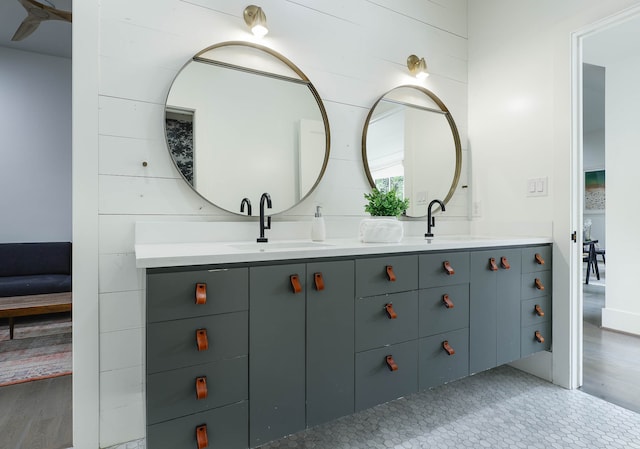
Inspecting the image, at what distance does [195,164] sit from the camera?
168cm

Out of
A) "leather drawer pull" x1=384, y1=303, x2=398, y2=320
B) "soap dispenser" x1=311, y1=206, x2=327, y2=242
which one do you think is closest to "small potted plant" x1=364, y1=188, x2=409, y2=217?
"soap dispenser" x1=311, y1=206, x2=327, y2=242

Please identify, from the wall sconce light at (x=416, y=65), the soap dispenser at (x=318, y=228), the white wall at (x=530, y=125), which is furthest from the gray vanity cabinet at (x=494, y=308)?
the wall sconce light at (x=416, y=65)

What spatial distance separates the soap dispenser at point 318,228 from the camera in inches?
73.1

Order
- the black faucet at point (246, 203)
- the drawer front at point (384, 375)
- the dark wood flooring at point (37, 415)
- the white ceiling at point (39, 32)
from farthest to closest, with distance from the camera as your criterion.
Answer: the white ceiling at point (39, 32) → the black faucet at point (246, 203) → the dark wood flooring at point (37, 415) → the drawer front at point (384, 375)

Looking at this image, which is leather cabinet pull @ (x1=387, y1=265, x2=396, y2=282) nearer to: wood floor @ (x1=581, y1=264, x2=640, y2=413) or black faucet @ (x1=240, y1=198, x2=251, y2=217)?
black faucet @ (x1=240, y1=198, x2=251, y2=217)

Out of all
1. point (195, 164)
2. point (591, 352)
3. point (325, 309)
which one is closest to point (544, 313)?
point (591, 352)

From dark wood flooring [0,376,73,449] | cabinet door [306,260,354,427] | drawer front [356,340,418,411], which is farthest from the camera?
dark wood flooring [0,376,73,449]

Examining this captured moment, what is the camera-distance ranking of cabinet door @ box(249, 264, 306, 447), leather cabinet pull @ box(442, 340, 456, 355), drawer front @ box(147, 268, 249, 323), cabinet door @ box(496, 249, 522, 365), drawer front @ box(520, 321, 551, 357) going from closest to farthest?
drawer front @ box(147, 268, 249, 323)
cabinet door @ box(249, 264, 306, 447)
leather cabinet pull @ box(442, 340, 456, 355)
cabinet door @ box(496, 249, 522, 365)
drawer front @ box(520, 321, 551, 357)

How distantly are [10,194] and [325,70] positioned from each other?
407cm

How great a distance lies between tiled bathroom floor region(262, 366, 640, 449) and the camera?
158 cm

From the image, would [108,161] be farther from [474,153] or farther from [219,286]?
[474,153]

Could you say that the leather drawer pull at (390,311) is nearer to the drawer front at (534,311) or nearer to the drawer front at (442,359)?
the drawer front at (442,359)

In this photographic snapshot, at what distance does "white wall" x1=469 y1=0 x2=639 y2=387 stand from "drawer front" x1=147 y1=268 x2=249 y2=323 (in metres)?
1.91

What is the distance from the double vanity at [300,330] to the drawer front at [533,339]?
8.6 inches
